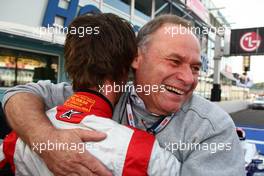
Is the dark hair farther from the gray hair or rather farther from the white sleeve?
the white sleeve

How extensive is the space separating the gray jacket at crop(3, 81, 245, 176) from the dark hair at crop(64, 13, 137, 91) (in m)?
0.27

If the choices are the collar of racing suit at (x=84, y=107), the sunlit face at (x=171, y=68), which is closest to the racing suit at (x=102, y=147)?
the collar of racing suit at (x=84, y=107)

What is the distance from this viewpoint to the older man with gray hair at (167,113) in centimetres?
119

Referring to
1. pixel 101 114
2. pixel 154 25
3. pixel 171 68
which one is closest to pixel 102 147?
pixel 101 114

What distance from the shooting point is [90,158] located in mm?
1128

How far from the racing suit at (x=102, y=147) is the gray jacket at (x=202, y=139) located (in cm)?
9

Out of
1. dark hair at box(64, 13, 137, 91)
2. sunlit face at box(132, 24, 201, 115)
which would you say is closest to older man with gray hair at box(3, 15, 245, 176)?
sunlit face at box(132, 24, 201, 115)

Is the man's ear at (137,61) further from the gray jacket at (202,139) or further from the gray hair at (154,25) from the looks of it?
the gray jacket at (202,139)

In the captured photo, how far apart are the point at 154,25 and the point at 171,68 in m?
0.23

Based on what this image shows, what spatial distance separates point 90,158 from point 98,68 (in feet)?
1.18

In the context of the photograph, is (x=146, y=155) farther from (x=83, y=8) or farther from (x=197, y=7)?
(x=197, y=7)

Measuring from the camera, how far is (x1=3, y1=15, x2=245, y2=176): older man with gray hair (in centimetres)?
119

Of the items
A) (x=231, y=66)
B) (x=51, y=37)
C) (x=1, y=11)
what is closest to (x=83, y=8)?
(x=51, y=37)

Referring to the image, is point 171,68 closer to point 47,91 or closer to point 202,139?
point 202,139
